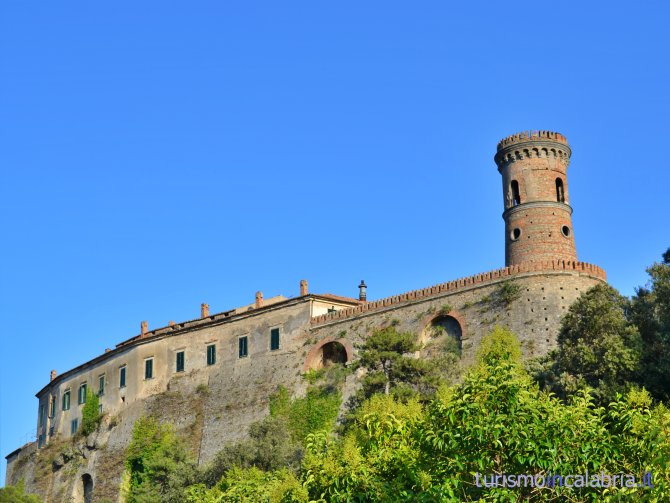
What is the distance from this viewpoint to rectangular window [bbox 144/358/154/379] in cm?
5650

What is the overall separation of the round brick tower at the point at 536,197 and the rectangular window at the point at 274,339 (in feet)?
39.4

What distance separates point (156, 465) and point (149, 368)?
7.49m

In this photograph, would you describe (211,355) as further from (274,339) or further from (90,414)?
(90,414)

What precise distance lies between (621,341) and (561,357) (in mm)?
2489

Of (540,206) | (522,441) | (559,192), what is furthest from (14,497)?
(522,441)

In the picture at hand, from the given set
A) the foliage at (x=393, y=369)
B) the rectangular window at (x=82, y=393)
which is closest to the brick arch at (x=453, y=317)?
the foliage at (x=393, y=369)

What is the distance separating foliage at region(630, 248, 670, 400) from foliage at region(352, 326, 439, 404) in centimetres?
846

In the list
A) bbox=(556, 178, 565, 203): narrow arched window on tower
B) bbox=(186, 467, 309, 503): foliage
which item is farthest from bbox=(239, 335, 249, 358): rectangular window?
bbox=(186, 467, 309, 503): foliage

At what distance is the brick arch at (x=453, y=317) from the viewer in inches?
1771

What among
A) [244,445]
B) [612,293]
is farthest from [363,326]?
[612,293]

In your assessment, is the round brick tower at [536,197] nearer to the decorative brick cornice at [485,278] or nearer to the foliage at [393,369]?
the decorative brick cornice at [485,278]

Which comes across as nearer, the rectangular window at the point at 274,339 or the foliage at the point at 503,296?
the foliage at the point at 503,296

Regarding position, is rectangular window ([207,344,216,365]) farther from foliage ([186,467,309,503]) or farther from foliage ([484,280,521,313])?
foliage ([186,467,309,503])

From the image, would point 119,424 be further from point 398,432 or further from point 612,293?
point 398,432
